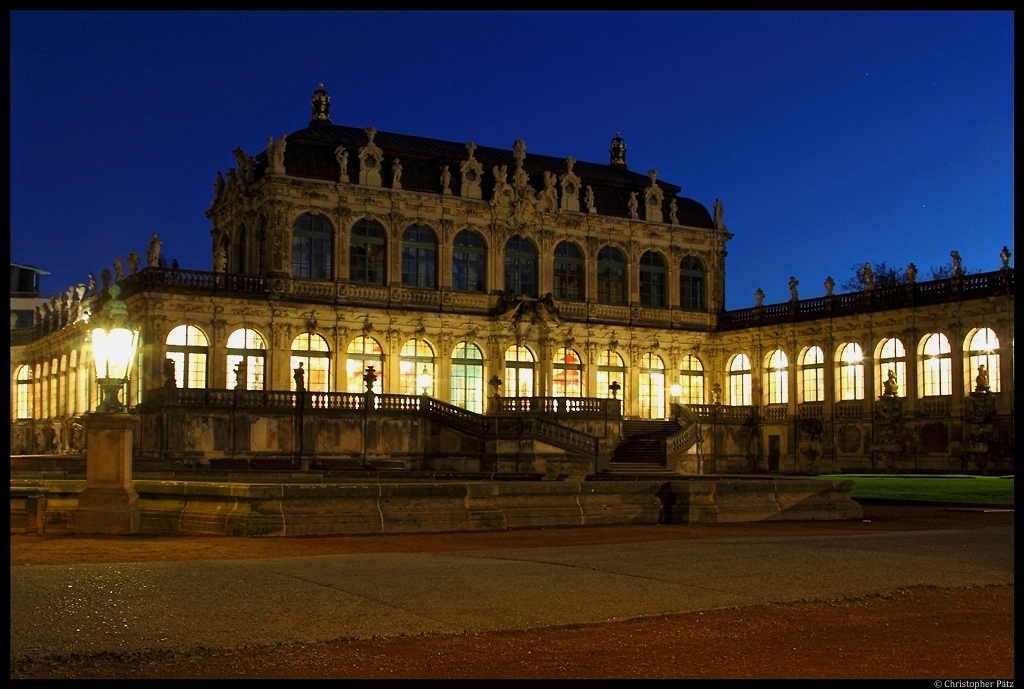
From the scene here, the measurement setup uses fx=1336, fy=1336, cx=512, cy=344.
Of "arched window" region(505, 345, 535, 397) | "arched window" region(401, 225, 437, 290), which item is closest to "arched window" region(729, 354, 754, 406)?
"arched window" region(505, 345, 535, 397)

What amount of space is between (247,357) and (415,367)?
7.23 m

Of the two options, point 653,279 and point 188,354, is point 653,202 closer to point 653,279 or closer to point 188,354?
point 653,279

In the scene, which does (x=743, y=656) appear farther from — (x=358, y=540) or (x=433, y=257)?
(x=433, y=257)

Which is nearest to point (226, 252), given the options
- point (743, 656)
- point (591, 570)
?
point (591, 570)

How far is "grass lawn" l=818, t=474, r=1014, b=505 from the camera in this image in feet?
92.5

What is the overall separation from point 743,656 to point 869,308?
4794 cm

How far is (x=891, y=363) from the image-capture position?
54.2 metres

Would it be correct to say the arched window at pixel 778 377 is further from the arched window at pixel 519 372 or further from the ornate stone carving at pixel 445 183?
the ornate stone carving at pixel 445 183

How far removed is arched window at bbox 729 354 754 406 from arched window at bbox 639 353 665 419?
3357 mm

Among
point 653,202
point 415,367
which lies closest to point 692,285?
point 653,202

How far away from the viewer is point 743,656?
29.5ft

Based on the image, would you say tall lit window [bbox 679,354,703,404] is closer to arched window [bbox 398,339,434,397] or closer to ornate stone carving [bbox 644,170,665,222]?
ornate stone carving [bbox 644,170,665,222]

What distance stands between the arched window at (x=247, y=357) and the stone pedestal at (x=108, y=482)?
33.1 metres

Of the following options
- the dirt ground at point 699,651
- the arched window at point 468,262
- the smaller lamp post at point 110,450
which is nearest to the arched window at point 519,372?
the arched window at point 468,262
